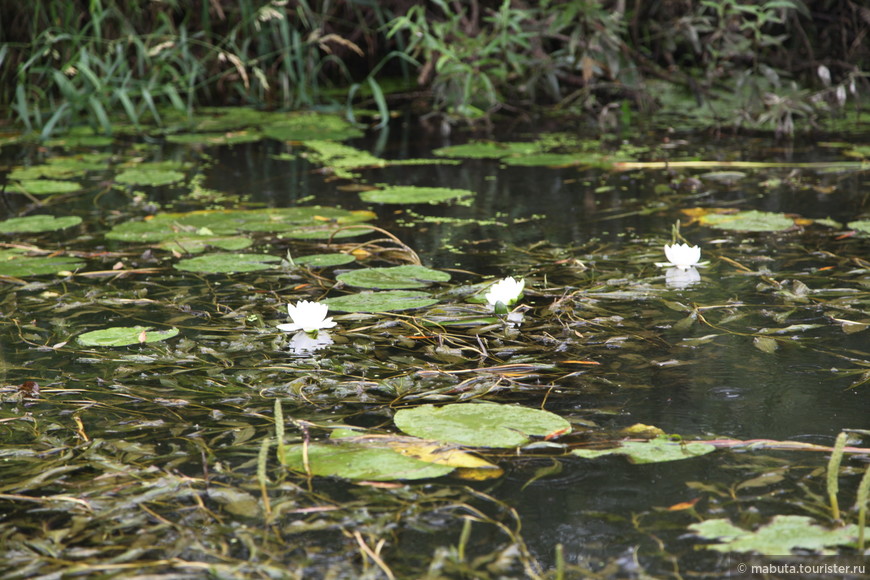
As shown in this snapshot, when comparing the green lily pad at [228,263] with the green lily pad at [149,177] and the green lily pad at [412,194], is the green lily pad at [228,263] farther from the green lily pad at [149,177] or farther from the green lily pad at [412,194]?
the green lily pad at [149,177]

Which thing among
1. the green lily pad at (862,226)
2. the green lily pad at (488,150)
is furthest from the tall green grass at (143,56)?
the green lily pad at (862,226)

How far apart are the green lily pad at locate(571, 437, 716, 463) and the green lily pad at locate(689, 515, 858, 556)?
0.57 feet

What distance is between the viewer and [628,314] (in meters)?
1.96

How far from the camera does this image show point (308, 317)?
6.06 ft

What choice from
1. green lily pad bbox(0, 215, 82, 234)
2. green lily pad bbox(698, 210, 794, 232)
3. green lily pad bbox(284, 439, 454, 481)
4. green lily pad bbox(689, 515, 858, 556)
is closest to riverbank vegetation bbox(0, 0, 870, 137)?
green lily pad bbox(0, 215, 82, 234)

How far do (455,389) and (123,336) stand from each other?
0.71 m

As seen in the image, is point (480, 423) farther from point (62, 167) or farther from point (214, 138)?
point (214, 138)

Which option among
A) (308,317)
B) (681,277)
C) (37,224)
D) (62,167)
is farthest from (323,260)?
(62,167)

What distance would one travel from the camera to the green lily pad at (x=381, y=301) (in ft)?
6.53

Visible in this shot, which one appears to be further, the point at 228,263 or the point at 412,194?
the point at 412,194

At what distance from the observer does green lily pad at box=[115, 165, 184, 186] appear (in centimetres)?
344

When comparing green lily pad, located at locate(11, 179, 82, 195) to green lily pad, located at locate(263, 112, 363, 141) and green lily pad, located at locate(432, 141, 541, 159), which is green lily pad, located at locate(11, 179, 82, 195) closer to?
green lily pad, located at locate(263, 112, 363, 141)

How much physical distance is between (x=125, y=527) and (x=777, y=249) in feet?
5.96

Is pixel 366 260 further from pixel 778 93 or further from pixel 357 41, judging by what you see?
pixel 357 41
